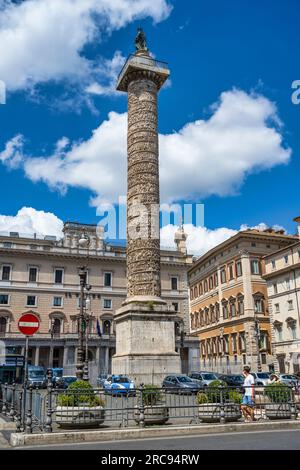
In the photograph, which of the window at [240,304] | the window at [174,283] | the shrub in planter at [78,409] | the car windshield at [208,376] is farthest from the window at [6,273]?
the shrub in planter at [78,409]

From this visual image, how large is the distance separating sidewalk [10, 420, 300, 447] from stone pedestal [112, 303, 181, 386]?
10.1 meters

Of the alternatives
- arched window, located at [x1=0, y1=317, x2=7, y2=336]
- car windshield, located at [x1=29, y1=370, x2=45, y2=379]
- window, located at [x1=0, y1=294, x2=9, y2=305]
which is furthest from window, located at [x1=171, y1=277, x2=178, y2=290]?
car windshield, located at [x1=29, y1=370, x2=45, y2=379]

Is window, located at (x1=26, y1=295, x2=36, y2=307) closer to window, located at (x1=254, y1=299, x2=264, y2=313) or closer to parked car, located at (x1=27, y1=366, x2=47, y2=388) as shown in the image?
parked car, located at (x1=27, y1=366, x2=47, y2=388)

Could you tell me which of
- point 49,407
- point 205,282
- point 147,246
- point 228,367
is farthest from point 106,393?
point 205,282

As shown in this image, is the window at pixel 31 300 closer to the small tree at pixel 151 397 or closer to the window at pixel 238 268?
the window at pixel 238 268

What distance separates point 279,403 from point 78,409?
477 cm

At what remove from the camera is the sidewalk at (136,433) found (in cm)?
822

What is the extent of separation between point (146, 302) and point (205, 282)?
33.8m

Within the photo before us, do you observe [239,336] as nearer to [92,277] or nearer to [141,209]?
[92,277]

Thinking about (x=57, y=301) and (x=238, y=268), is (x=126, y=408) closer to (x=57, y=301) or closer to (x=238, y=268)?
(x=238, y=268)

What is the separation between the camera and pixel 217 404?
33.7ft

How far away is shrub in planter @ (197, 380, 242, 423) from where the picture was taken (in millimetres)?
10297

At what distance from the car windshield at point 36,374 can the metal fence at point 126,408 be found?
17.0 meters

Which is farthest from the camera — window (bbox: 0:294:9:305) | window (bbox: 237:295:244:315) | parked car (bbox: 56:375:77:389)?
window (bbox: 0:294:9:305)
